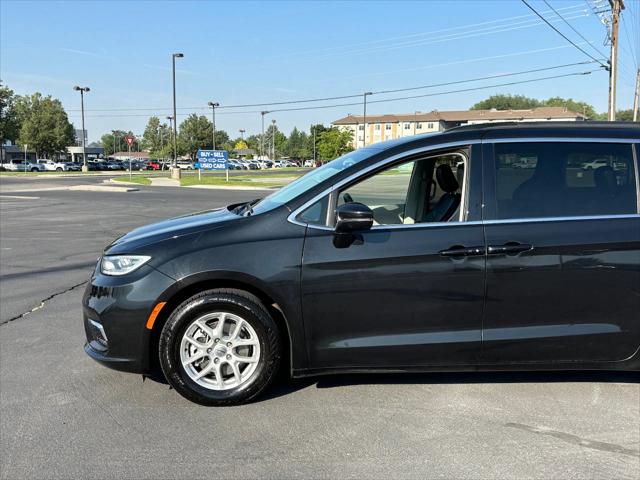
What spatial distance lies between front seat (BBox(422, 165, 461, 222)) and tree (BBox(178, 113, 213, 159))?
104 metres

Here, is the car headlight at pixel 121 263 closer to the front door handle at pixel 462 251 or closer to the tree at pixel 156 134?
the front door handle at pixel 462 251

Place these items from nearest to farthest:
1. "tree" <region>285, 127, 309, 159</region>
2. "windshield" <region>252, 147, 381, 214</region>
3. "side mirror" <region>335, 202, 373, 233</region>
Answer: "side mirror" <region>335, 202, 373, 233</region> < "windshield" <region>252, 147, 381, 214</region> < "tree" <region>285, 127, 309, 159</region>

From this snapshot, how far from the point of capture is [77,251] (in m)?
9.41

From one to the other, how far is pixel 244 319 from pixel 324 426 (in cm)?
85

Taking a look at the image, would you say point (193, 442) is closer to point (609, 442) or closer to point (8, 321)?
point (609, 442)

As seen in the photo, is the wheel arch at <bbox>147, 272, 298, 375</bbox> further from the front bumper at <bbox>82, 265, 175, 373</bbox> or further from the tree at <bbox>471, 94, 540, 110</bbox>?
the tree at <bbox>471, 94, 540, 110</bbox>

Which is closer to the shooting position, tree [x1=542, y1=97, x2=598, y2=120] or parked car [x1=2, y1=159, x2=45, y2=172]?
parked car [x1=2, y1=159, x2=45, y2=172]

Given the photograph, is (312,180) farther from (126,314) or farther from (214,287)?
(126,314)

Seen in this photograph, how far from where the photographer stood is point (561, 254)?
3.42 metres

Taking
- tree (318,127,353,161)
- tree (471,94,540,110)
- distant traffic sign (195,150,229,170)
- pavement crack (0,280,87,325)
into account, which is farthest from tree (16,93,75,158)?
tree (471,94,540,110)

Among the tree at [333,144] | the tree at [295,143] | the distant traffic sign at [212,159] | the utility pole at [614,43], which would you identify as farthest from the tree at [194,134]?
the utility pole at [614,43]

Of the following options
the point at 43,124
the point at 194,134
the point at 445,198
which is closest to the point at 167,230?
the point at 445,198

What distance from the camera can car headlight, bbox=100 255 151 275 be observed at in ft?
11.5

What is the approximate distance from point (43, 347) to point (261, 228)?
2.62m
